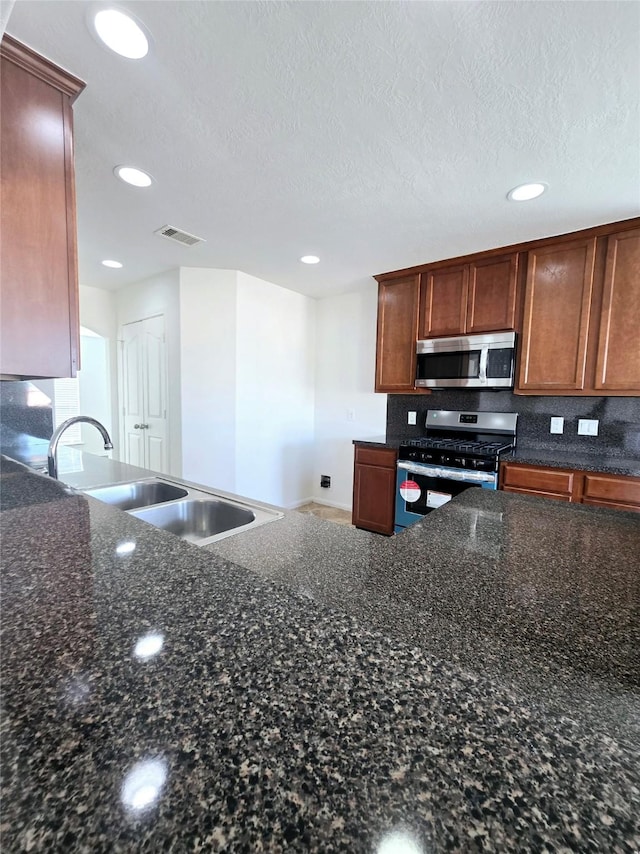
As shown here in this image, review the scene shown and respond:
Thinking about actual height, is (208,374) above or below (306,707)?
above

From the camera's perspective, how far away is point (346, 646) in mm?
453

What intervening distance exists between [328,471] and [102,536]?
3433mm

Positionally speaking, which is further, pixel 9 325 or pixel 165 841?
pixel 9 325

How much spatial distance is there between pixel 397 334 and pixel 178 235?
6.32 feet

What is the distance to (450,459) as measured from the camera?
2617 millimetres

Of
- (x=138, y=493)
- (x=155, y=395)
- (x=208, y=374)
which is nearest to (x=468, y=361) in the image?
(x=208, y=374)

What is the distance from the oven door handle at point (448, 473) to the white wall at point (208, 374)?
1.61m

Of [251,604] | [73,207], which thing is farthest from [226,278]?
[251,604]

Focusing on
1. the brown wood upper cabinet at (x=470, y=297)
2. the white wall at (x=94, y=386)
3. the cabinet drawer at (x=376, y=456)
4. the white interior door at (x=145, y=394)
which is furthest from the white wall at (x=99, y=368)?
the brown wood upper cabinet at (x=470, y=297)

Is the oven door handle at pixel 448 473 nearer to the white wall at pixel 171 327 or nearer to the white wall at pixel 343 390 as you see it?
the white wall at pixel 343 390

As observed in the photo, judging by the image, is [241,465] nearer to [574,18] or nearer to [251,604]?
[251,604]

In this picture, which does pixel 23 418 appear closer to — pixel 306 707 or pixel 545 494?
pixel 306 707

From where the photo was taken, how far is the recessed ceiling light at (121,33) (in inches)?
42.6

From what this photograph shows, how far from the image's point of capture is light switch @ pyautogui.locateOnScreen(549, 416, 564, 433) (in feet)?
8.84
